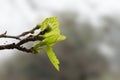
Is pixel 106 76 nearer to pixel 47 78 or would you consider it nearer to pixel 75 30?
pixel 47 78

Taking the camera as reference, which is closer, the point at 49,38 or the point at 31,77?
the point at 49,38

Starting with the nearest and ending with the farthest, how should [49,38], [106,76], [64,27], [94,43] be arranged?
[49,38] → [106,76] → [64,27] → [94,43]

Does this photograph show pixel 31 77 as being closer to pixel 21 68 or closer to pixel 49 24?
pixel 21 68

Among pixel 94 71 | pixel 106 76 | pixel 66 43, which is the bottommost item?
pixel 106 76

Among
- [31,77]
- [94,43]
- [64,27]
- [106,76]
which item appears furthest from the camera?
[94,43]

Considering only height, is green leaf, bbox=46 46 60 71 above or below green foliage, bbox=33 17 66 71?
below

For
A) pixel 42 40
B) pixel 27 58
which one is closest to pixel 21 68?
pixel 27 58

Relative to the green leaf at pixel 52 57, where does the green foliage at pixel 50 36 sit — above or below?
above

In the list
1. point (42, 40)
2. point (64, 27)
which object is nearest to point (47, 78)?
point (64, 27)

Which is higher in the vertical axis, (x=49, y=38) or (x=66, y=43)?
(x=66, y=43)
